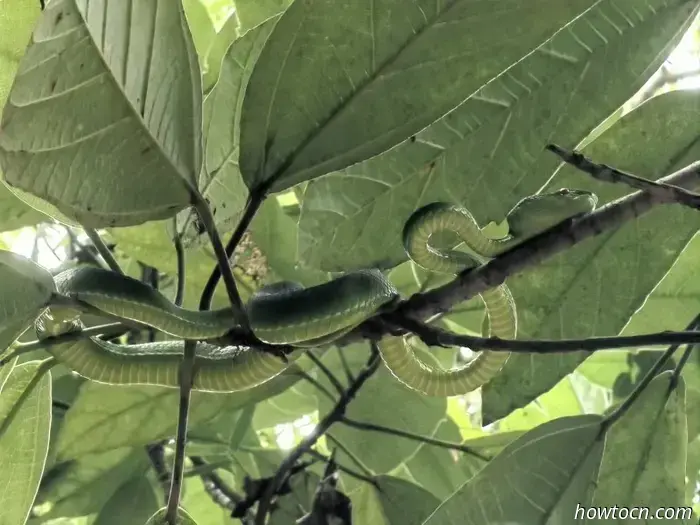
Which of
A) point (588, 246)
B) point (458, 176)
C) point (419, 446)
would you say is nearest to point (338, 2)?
point (458, 176)

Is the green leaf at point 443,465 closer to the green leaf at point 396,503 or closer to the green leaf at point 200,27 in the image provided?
the green leaf at point 396,503

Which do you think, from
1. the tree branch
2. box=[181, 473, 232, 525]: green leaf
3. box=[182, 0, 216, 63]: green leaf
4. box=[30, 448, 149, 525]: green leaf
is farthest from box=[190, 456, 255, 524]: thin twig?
the tree branch

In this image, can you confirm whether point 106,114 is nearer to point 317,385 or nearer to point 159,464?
point 317,385

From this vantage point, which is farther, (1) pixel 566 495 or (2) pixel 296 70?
(1) pixel 566 495

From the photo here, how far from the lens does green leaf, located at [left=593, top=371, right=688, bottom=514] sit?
2.02 ft

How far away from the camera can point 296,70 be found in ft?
1.34

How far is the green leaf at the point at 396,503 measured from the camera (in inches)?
31.6

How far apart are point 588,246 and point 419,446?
14.0 inches

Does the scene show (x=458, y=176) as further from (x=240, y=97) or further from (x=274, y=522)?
(x=274, y=522)

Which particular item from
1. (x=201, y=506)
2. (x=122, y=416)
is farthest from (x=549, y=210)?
(x=201, y=506)

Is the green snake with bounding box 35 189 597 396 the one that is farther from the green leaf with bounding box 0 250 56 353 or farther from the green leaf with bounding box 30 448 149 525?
the green leaf with bounding box 30 448 149 525

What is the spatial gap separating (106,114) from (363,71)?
13 centimetres

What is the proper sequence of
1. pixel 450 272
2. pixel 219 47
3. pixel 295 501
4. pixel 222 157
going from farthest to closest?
pixel 295 501 < pixel 219 47 < pixel 222 157 < pixel 450 272

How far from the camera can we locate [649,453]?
62 centimetres
